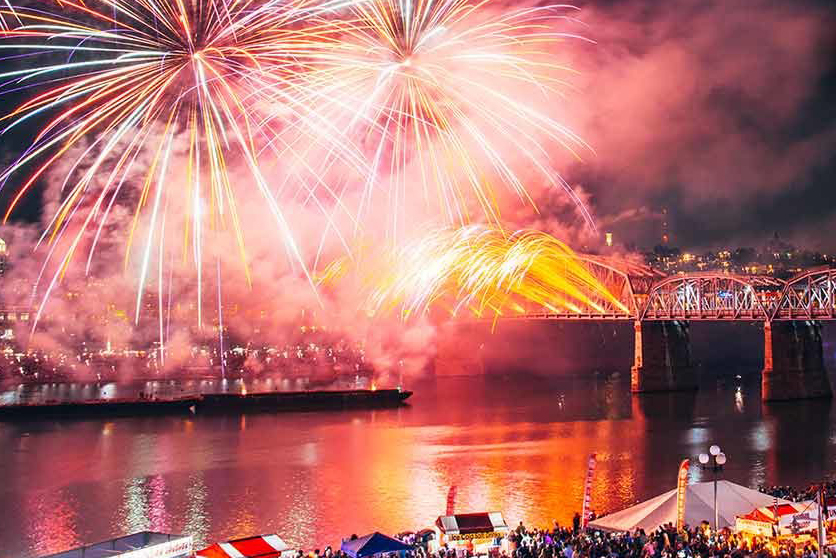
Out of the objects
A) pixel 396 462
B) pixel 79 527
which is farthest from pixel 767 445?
pixel 79 527

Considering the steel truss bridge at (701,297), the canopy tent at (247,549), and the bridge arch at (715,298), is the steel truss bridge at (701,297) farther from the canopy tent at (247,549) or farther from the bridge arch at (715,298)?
the canopy tent at (247,549)

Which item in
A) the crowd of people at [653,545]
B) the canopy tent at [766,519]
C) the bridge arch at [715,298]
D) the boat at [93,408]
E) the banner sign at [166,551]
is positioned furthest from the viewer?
Result: the bridge arch at [715,298]

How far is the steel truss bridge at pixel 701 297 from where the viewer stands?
80625 millimetres

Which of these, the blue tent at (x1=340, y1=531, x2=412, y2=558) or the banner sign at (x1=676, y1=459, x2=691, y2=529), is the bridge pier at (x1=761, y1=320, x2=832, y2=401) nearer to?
the banner sign at (x1=676, y1=459, x2=691, y2=529)

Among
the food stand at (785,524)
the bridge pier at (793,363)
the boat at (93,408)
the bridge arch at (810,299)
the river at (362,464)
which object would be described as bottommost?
the river at (362,464)

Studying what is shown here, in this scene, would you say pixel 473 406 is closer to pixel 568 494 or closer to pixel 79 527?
pixel 568 494

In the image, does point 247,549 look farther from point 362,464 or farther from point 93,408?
point 93,408

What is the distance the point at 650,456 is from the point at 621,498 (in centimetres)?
1227

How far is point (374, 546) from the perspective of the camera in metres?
18.8

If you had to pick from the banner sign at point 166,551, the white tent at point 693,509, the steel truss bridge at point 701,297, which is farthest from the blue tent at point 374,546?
the steel truss bridge at point 701,297

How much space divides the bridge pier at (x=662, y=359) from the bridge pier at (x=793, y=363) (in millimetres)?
12279

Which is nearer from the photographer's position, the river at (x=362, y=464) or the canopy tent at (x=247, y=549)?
the canopy tent at (x=247, y=549)

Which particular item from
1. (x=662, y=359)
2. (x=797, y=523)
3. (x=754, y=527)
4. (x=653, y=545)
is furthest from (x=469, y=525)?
(x=662, y=359)

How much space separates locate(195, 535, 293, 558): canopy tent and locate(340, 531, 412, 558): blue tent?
1602mm
